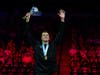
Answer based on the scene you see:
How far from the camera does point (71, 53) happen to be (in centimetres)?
898

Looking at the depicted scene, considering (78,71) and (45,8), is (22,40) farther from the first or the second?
(78,71)

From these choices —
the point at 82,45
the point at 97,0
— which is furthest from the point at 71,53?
the point at 97,0

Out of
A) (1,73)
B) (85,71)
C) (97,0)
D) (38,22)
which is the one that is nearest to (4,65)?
(1,73)

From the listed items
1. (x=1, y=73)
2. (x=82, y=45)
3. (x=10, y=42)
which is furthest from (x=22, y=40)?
(x=82, y=45)

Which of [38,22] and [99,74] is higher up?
[38,22]

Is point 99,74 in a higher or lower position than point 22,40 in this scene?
lower

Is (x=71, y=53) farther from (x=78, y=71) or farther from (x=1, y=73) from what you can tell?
(x=1, y=73)

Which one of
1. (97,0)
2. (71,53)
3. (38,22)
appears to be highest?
(97,0)

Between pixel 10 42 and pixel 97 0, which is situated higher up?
pixel 97 0

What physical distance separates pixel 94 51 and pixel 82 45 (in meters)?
0.37

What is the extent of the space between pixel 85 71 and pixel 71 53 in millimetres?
620

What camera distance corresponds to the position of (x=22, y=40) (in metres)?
9.04

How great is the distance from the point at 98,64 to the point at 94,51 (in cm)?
38

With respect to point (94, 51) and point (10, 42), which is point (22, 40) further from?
point (94, 51)
